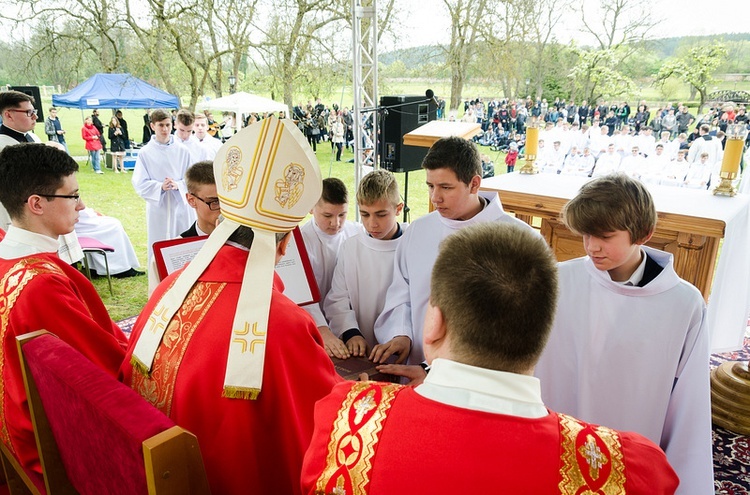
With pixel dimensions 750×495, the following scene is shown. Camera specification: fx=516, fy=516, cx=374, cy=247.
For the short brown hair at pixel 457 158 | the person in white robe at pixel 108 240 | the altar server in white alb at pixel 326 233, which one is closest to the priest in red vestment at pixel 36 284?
the altar server in white alb at pixel 326 233

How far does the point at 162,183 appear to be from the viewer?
232 inches

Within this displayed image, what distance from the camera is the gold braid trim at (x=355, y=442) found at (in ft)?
3.08

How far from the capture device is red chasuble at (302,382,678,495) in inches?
34.7

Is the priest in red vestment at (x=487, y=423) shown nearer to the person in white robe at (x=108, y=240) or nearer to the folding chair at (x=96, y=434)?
Answer: the folding chair at (x=96, y=434)

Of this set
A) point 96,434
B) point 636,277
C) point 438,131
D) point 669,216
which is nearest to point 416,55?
point 438,131

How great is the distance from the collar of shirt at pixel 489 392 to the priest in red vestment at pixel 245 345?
66 cm

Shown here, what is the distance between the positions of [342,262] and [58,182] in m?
1.47

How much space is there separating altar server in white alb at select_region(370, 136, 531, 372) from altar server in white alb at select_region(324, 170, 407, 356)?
4.7 inches

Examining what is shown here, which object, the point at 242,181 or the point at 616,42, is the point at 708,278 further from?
the point at 616,42

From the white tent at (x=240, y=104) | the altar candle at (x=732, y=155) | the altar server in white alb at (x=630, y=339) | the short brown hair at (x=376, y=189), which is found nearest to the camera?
the altar server in white alb at (x=630, y=339)

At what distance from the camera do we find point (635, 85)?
14547mm

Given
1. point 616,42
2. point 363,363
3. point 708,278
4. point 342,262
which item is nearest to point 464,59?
point 616,42

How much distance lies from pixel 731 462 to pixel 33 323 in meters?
3.78

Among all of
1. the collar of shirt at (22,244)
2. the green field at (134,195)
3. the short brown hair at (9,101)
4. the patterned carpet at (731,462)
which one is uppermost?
the short brown hair at (9,101)
